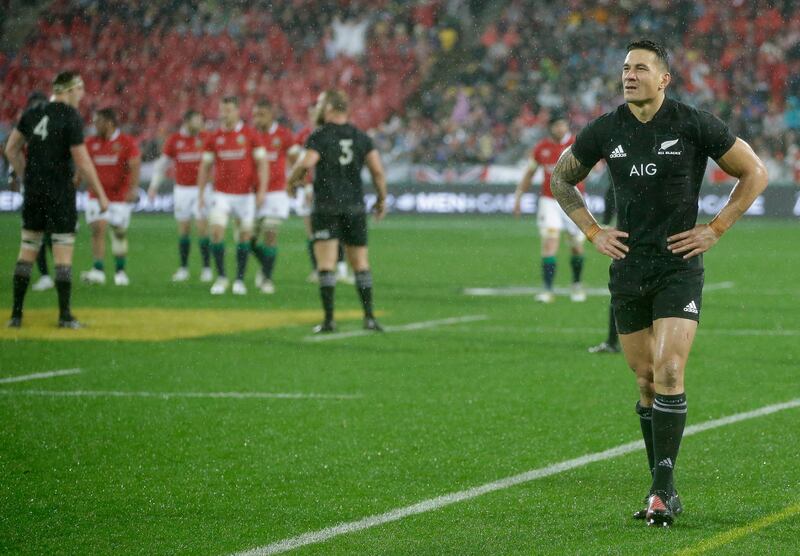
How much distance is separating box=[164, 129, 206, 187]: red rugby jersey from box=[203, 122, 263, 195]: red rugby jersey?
6.06 ft

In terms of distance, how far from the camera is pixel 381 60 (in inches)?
1629

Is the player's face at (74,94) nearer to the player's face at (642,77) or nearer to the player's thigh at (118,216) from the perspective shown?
the player's thigh at (118,216)

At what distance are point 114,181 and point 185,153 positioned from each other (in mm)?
1678

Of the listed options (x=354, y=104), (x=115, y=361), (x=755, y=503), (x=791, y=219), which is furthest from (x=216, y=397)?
(x=354, y=104)

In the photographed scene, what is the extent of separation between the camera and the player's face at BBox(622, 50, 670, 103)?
596cm

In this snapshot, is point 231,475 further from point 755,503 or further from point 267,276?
point 267,276

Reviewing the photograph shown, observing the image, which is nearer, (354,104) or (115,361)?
(115,361)

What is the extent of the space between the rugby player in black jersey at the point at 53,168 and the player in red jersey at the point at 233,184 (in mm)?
5233

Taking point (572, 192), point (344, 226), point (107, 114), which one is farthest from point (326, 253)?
point (572, 192)

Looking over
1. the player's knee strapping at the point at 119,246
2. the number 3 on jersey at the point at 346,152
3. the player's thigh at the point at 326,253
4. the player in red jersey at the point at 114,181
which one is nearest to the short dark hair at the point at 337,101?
the number 3 on jersey at the point at 346,152

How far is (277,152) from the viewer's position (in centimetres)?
1933

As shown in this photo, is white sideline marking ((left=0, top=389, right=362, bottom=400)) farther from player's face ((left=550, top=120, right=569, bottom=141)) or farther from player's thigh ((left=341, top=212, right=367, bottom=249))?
player's face ((left=550, top=120, right=569, bottom=141))

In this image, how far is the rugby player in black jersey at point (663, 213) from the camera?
5.98 metres

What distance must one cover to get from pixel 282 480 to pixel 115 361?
506 centimetres
